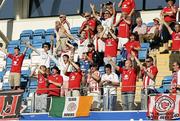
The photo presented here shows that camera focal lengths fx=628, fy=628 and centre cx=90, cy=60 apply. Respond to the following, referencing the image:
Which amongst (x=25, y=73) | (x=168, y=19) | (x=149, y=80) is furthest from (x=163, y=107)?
(x=25, y=73)

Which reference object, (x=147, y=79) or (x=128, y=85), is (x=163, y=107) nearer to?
(x=147, y=79)

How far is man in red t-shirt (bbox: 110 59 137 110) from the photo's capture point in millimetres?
14055

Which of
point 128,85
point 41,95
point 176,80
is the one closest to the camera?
point 176,80

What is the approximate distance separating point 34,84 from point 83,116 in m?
3.21

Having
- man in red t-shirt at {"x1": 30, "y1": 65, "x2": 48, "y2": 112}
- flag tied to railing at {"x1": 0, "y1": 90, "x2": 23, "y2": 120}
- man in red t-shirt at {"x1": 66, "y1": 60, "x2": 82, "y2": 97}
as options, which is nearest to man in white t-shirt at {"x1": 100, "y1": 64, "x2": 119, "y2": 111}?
man in red t-shirt at {"x1": 66, "y1": 60, "x2": 82, "y2": 97}

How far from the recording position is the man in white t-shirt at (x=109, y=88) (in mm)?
14165

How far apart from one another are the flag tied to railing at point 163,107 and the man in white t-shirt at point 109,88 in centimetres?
87

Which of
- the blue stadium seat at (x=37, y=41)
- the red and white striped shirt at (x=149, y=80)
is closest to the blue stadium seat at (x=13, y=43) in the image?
the blue stadium seat at (x=37, y=41)

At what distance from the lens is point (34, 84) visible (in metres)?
17.5

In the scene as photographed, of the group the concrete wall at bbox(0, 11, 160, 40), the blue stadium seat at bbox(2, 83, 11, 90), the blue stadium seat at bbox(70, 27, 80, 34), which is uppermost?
the concrete wall at bbox(0, 11, 160, 40)

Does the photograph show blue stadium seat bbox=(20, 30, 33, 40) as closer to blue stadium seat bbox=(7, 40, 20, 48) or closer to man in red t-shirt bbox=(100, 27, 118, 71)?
blue stadium seat bbox=(7, 40, 20, 48)

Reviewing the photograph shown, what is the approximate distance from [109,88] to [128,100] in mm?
522

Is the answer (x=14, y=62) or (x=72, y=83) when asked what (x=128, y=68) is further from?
(x=14, y=62)

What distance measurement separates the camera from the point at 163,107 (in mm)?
13789
